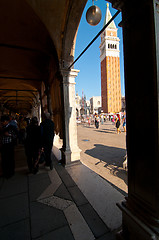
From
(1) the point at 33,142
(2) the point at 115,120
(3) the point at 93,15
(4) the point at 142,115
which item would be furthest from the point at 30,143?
(2) the point at 115,120

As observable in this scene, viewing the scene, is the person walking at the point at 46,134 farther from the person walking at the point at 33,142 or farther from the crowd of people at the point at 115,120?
the crowd of people at the point at 115,120

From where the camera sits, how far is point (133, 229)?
3.93 feet

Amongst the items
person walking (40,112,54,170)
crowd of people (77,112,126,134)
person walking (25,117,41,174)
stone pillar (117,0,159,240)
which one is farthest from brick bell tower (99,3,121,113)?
stone pillar (117,0,159,240)

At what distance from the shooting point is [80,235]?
1.46 m

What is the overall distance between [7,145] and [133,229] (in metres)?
3.00

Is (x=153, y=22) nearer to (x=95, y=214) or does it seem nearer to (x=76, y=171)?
(x=95, y=214)

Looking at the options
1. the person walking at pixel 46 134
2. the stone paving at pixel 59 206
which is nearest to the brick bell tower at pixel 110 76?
the person walking at pixel 46 134

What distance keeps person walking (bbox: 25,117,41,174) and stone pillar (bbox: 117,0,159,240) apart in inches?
98.5

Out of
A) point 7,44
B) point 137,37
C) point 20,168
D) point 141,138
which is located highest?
point 7,44

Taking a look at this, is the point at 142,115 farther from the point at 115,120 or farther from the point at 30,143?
the point at 115,120

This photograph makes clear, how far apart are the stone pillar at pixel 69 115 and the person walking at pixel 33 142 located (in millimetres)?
873

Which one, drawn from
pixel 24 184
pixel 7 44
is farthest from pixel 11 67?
pixel 24 184

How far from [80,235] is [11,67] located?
6.94 m

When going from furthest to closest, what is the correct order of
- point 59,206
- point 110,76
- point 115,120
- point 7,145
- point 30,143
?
point 110,76
point 115,120
point 30,143
point 7,145
point 59,206
